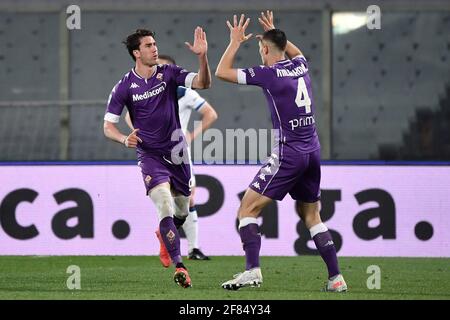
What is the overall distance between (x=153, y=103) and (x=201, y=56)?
0.76 meters

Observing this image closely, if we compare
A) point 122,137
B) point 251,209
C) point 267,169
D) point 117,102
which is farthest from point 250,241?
point 117,102

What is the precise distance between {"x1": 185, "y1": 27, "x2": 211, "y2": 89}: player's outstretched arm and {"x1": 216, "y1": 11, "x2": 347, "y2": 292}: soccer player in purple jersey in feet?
1.08

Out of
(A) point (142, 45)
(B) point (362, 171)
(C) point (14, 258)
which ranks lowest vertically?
(C) point (14, 258)

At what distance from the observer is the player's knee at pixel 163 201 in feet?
31.3

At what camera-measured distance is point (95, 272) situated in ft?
35.8

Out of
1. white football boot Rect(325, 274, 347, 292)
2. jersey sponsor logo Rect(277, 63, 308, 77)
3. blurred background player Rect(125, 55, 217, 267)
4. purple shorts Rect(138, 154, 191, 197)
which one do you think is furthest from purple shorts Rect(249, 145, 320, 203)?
blurred background player Rect(125, 55, 217, 267)

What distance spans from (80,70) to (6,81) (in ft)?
3.11

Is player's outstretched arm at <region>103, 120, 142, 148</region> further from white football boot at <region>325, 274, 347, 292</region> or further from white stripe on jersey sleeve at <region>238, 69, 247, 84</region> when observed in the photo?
white football boot at <region>325, 274, 347, 292</region>

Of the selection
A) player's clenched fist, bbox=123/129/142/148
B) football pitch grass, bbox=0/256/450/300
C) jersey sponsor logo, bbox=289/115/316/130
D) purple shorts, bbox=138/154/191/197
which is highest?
jersey sponsor logo, bbox=289/115/316/130

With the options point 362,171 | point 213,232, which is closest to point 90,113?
point 213,232

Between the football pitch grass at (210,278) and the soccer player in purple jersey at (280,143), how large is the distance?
10.8 inches

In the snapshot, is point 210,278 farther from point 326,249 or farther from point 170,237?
point 326,249

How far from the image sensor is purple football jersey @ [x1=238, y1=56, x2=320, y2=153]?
29.5ft
